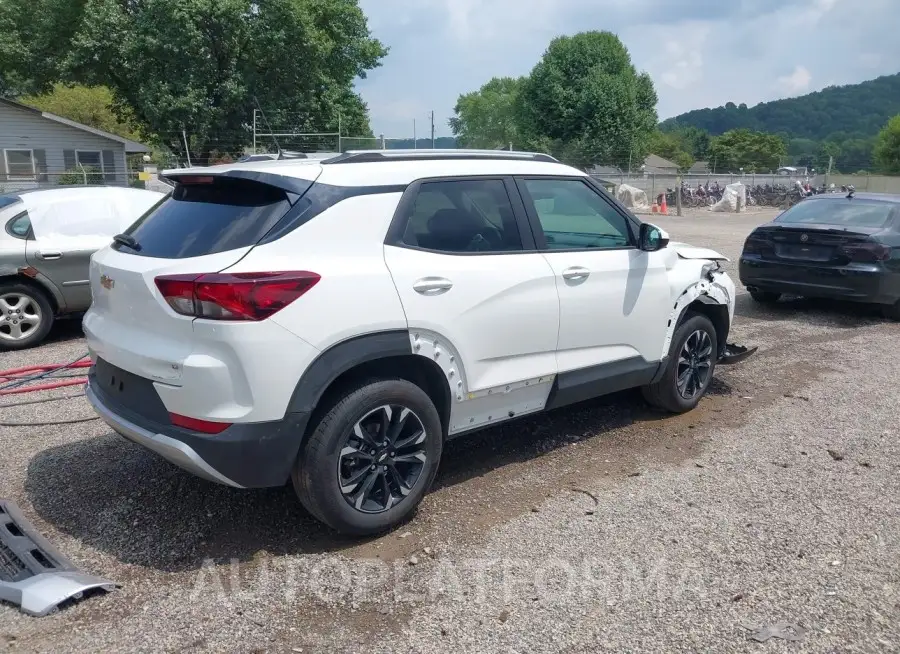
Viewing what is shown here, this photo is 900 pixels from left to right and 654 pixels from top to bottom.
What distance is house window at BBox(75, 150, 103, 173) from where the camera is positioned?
33.6m

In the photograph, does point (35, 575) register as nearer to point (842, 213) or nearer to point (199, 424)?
point (199, 424)

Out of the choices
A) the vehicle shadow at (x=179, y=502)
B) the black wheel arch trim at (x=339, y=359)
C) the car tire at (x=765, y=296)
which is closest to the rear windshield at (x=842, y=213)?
the car tire at (x=765, y=296)

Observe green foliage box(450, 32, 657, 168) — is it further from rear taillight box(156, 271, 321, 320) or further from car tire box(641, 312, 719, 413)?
rear taillight box(156, 271, 321, 320)

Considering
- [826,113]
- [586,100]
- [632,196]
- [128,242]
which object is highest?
[826,113]

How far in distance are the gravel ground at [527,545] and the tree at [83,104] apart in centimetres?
3767

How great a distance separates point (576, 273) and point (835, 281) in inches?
224

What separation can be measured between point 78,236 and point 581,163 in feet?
116

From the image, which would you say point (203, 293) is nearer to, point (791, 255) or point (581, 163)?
point (791, 255)

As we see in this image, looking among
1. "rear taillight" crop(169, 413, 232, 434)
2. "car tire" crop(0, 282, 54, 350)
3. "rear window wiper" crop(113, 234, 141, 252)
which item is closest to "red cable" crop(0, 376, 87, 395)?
"car tire" crop(0, 282, 54, 350)

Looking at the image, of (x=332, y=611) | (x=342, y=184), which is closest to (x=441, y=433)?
Result: (x=332, y=611)

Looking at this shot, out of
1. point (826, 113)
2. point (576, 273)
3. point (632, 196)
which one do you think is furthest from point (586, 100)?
point (826, 113)

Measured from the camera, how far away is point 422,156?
13.7 feet

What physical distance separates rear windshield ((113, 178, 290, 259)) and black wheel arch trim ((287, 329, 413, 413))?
1.99ft

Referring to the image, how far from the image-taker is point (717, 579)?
3.43 metres
